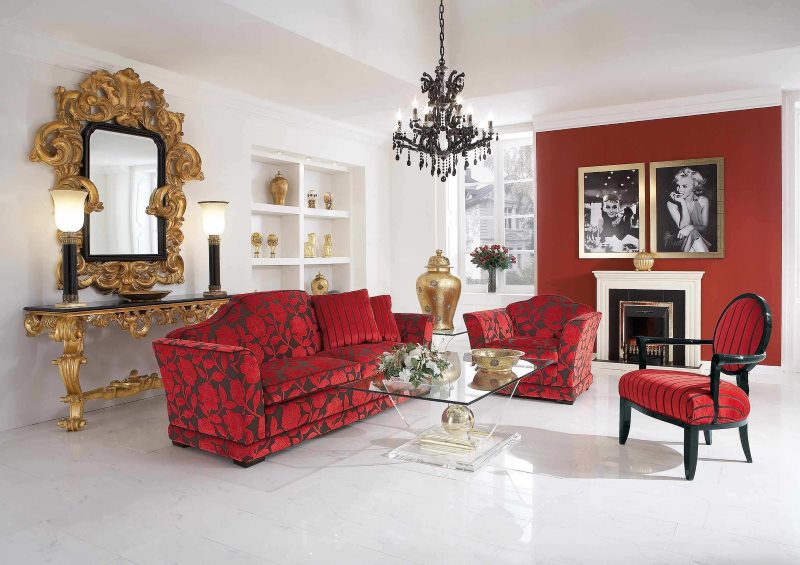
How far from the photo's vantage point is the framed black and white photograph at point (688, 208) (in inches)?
249

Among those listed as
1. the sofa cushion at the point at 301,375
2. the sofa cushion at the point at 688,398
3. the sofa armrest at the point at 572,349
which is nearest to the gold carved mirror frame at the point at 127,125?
the sofa cushion at the point at 301,375

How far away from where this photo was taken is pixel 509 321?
556 cm

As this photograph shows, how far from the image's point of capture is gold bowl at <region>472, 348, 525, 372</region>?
12.5 ft

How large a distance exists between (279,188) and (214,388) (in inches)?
144

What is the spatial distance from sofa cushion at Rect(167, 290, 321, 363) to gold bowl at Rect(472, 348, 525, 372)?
1.38 metres

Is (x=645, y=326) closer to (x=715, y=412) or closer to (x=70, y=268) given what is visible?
(x=715, y=412)

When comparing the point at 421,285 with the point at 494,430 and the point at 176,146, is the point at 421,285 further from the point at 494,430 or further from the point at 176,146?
the point at 176,146

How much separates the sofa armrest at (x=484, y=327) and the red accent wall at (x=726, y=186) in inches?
79.2

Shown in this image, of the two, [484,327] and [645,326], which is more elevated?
[484,327]

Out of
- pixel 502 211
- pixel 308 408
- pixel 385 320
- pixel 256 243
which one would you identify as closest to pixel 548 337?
pixel 385 320


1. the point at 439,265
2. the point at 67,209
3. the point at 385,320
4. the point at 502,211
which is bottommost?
the point at 385,320

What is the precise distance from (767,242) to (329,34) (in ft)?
15.6

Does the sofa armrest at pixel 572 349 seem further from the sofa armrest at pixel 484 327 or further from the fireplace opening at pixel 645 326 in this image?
the fireplace opening at pixel 645 326

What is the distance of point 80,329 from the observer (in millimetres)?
4242
